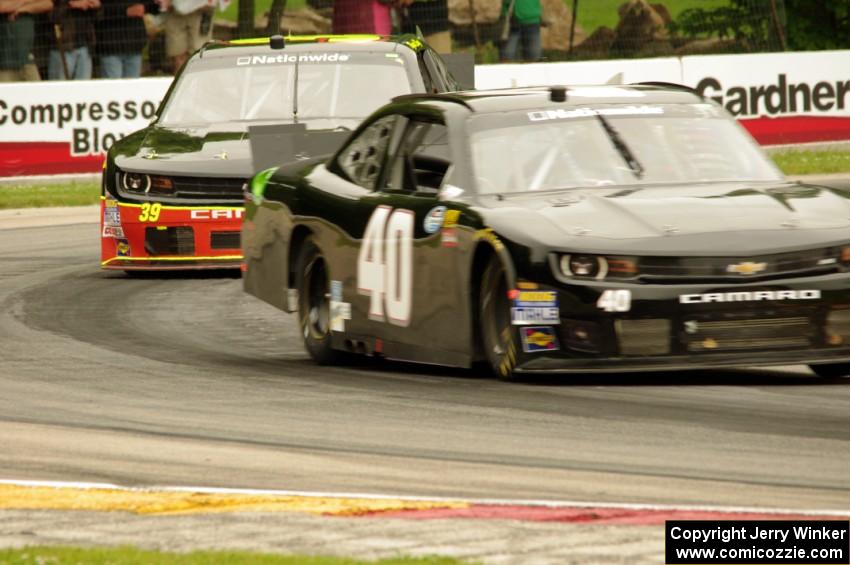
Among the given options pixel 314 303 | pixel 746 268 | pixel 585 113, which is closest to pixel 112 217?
pixel 314 303

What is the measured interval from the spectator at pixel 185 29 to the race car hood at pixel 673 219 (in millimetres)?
16892

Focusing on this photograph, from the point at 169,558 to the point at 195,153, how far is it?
974 centimetres

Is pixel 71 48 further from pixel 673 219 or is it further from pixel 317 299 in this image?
pixel 673 219

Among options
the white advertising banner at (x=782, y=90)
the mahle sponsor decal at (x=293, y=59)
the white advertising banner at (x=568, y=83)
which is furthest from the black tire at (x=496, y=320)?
the white advertising banner at (x=782, y=90)

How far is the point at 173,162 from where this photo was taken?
1470cm

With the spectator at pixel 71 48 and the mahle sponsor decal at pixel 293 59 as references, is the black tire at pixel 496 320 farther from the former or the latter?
the spectator at pixel 71 48

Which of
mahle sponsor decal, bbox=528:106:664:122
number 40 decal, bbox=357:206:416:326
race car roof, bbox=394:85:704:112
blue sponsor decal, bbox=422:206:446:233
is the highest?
race car roof, bbox=394:85:704:112

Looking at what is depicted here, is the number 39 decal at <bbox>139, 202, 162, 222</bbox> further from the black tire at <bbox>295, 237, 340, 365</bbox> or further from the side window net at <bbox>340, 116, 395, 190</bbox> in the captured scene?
the side window net at <bbox>340, 116, 395, 190</bbox>

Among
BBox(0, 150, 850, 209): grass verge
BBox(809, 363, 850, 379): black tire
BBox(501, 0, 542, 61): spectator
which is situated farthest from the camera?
BBox(501, 0, 542, 61): spectator

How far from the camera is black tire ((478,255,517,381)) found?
850cm

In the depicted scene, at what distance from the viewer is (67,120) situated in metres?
23.3

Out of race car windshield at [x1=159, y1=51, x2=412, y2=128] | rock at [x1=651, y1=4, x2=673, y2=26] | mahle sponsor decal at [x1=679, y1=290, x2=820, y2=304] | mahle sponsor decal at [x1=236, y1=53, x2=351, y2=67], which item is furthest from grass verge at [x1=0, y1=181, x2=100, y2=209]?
mahle sponsor decal at [x1=679, y1=290, x2=820, y2=304]

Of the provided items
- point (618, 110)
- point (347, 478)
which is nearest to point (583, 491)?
point (347, 478)

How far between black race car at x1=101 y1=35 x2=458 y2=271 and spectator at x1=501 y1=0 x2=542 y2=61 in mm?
9950
